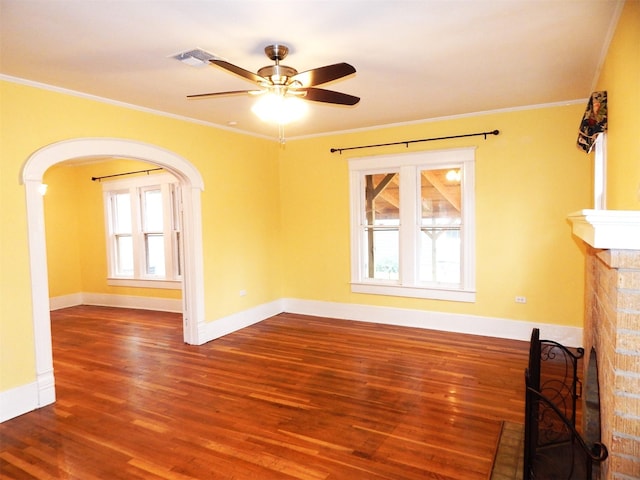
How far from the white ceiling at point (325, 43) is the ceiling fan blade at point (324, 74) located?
32 centimetres

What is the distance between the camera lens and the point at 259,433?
281cm

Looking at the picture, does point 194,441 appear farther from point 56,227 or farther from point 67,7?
point 56,227

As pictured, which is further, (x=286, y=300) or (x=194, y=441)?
(x=286, y=300)

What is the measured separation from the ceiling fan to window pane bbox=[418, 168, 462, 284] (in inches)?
104

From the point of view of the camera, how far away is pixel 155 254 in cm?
698

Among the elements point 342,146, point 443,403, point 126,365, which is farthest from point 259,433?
point 342,146

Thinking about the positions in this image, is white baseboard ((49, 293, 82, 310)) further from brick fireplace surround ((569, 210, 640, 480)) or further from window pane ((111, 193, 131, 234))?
brick fireplace surround ((569, 210, 640, 480))

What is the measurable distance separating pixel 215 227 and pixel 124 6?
3.12 m

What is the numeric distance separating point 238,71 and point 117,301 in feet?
20.5

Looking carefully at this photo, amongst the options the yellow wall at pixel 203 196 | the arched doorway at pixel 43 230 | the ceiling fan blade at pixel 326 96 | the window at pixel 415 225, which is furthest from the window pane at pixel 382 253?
the ceiling fan blade at pixel 326 96

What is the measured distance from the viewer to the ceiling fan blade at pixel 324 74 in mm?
2256

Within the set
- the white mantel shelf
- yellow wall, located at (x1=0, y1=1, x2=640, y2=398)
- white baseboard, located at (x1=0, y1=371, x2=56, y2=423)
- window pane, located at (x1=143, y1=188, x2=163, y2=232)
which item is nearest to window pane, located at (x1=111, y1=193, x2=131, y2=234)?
window pane, located at (x1=143, y1=188, x2=163, y2=232)

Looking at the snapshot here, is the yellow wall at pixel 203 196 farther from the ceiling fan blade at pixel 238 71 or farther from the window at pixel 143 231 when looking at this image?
the ceiling fan blade at pixel 238 71

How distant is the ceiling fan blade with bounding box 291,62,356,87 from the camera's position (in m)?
2.26
